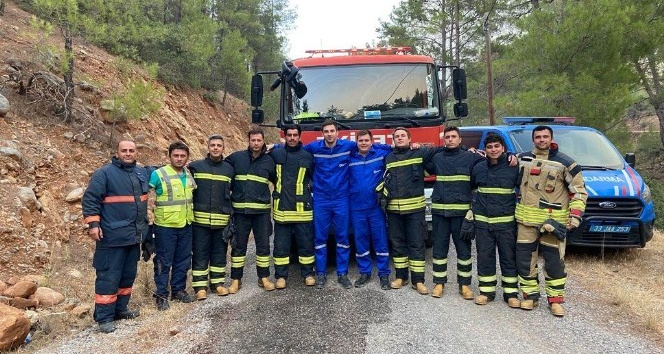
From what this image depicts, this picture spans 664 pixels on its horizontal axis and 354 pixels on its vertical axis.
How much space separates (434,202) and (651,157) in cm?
1656

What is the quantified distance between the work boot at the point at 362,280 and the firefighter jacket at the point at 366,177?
799 millimetres

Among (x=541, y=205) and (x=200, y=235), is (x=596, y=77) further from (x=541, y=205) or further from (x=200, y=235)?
(x=200, y=235)

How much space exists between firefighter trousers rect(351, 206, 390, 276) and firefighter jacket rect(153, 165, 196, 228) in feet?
5.99

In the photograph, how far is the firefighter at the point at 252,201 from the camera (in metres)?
5.07

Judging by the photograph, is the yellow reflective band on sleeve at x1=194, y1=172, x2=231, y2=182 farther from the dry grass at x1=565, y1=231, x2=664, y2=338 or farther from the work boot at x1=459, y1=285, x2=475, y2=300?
the dry grass at x1=565, y1=231, x2=664, y2=338

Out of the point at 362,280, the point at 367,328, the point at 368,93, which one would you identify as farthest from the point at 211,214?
the point at 368,93

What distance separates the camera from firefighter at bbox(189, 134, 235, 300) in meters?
4.96

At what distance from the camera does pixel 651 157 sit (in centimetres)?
1731

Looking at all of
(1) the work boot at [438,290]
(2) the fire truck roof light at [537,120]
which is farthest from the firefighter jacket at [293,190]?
(2) the fire truck roof light at [537,120]

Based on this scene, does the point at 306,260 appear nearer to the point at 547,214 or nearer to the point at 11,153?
the point at 547,214

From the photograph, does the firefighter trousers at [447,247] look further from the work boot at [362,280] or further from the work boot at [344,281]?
the work boot at [344,281]

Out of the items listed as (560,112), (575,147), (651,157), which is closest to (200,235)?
(575,147)

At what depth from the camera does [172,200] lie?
4723mm

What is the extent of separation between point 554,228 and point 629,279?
97.3 inches
